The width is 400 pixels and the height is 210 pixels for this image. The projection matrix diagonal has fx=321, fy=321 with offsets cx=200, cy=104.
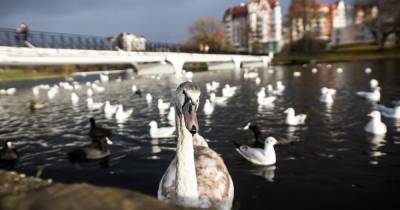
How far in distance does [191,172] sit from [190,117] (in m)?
1.00

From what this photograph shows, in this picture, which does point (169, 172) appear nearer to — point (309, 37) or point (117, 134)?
point (117, 134)

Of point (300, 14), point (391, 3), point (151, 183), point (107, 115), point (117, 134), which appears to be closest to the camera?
point (151, 183)

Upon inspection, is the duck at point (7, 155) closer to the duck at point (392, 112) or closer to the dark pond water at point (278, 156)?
the dark pond water at point (278, 156)

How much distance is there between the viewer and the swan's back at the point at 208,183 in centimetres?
496

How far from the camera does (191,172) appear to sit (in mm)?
4504

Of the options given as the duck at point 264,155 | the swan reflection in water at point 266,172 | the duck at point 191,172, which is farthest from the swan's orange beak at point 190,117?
the duck at point 264,155

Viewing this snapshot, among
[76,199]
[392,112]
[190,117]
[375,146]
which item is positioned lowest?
[375,146]

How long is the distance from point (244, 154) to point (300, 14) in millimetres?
86456

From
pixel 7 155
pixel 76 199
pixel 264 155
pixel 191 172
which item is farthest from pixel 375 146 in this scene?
pixel 7 155

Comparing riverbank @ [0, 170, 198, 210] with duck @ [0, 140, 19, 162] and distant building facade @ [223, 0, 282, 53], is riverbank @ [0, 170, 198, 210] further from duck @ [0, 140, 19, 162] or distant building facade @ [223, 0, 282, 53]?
distant building facade @ [223, 0, 282, 53]

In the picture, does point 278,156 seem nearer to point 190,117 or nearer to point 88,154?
point 88,154

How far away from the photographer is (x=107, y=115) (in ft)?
59.7

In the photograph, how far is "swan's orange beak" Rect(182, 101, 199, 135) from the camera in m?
3.79

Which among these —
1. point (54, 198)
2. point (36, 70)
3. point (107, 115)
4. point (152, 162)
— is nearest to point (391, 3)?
point (107, 115)
